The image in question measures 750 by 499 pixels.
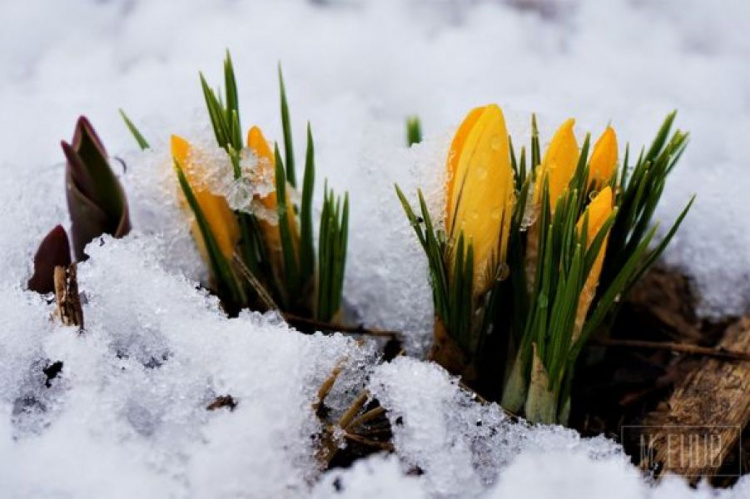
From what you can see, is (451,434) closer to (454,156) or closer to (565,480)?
(565,480)

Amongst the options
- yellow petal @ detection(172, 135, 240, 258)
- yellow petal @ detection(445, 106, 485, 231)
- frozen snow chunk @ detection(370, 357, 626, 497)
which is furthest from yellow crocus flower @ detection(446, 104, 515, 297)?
yellow petal @ detection(172, 135, 240, 258)

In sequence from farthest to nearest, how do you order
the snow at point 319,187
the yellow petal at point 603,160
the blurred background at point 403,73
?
the blurred background at point 403,73
the yellow petal at point 603,160
the snow at point 319,187

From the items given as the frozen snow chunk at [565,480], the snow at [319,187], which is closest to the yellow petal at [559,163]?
the snow at [319,187]

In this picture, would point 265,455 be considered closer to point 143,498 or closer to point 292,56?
point 143,498

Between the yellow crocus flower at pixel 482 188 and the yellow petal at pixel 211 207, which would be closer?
the yellow crocus flower at pixel 482 188

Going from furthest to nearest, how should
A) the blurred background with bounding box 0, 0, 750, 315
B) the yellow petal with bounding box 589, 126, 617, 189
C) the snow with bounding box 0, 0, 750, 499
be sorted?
the blurred background with bounding box 0, 0, 750, 315
the yellow petal with bounding box 589, 126, 617, 189
the snow with bounding box 0, 0, 750, 499

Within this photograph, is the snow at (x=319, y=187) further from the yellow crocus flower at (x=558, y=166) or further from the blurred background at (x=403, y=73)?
the yellow crocus flower at (x=558, y=166)

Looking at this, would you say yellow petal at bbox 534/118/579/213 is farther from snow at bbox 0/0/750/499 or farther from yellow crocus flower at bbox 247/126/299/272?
yellow crocus flower at bbox 247/126/299/272

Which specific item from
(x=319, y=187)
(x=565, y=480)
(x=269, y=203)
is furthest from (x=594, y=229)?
(x=319, y=187)
